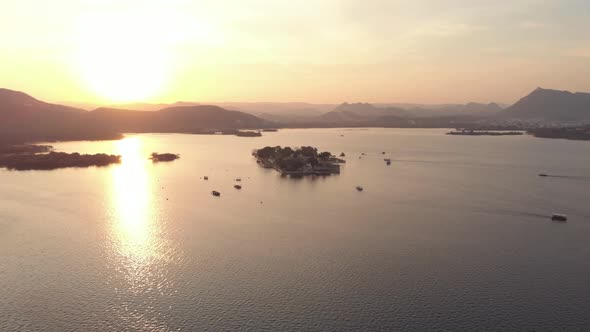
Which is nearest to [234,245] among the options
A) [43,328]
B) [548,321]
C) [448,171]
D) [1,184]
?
[43,328]

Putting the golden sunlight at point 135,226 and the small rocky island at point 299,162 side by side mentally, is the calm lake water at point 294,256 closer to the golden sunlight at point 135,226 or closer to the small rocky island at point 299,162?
the golden sunlight at point 135,226

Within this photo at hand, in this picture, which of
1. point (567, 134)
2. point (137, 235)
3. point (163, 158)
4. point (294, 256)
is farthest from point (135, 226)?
point (567, 134)

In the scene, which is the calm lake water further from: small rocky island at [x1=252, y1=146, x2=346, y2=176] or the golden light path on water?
small rocky island at [x1=252, y1=146, x2=346, y2=176]

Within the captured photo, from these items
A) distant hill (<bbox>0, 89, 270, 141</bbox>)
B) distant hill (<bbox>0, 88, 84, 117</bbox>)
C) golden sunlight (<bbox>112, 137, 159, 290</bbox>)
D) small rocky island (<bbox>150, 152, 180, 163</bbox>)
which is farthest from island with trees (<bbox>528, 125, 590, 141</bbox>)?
distant hill (<bbox>0, 88, 84, 117</bbox>)

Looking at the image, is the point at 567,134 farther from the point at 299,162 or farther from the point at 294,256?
the point at 294,256

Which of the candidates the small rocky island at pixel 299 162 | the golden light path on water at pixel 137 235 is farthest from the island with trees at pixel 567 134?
the golden light path on water at pixel 137 235

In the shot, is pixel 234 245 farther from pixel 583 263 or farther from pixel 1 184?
pixel 1 184
